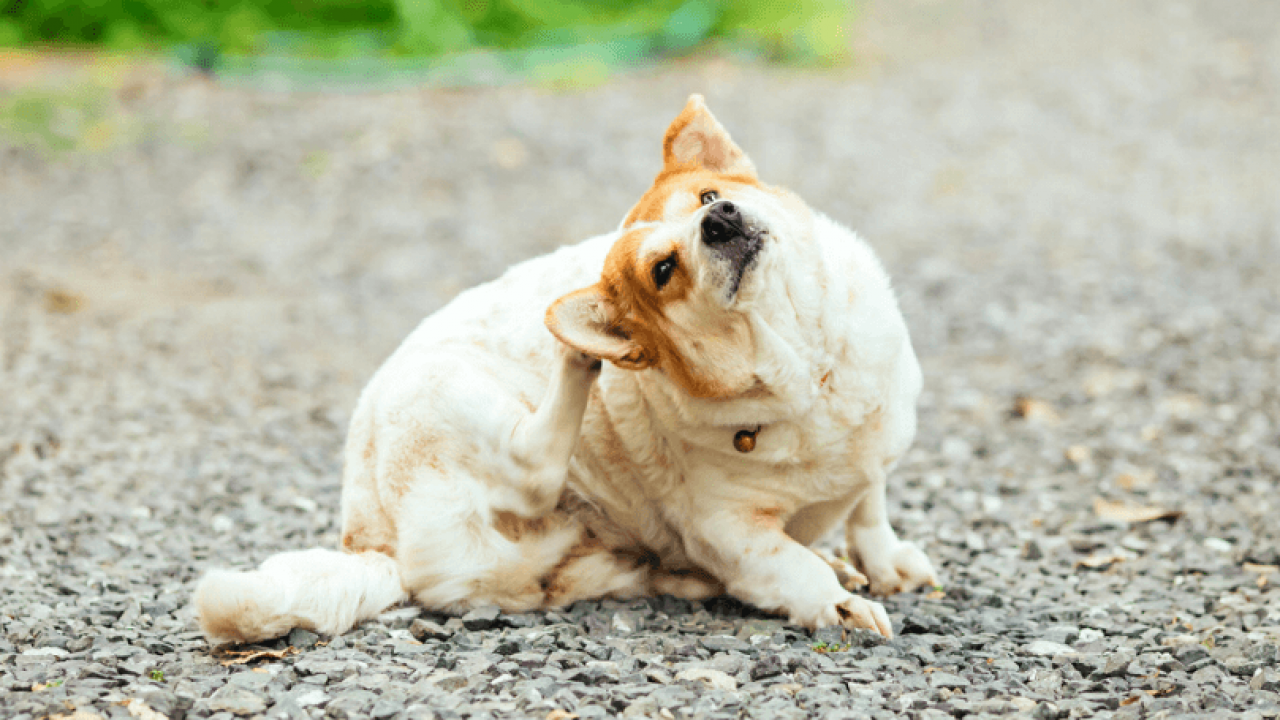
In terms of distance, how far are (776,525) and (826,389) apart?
1.56ft

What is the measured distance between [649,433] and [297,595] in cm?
120

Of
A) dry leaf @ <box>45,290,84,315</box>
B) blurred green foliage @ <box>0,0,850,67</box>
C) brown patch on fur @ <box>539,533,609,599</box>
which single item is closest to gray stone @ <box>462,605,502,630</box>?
brown patch on fur @ <box>539,533,609,599</box>

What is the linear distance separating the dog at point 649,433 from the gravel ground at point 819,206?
15cm

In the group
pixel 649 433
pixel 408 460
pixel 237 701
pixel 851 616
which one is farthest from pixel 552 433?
pixel 237 701

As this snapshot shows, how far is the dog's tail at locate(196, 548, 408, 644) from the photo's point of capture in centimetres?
319

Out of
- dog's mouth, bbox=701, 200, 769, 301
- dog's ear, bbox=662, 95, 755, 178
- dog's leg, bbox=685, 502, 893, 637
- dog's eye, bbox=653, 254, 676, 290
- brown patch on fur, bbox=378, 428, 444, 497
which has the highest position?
dog's ear, bbox=662, 95, 755, 178

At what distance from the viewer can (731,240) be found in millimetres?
3195

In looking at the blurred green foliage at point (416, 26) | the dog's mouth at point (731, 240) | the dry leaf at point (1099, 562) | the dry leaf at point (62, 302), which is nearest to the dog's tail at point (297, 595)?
the dog's mouth at point (731, 240)

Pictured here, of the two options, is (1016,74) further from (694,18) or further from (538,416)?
(538,416)

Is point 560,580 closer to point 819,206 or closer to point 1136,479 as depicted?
point 1136,479

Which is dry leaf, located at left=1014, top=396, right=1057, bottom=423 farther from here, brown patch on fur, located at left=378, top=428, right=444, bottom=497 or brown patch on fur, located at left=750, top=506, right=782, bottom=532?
brown patch on fur, located at left=378, top=428, right=444, bottom=497

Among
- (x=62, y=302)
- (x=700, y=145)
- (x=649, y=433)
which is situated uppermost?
(x=700, y=145)

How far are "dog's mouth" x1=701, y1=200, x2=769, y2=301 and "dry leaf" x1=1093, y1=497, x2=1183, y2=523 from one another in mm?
2615

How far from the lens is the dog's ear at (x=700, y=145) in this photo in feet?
12.4
